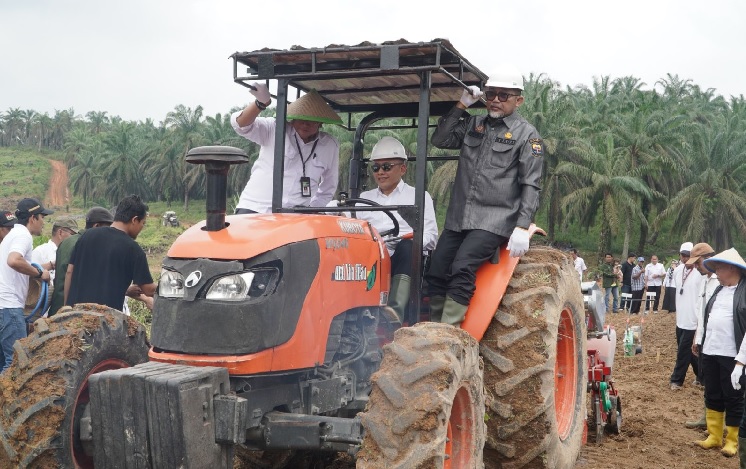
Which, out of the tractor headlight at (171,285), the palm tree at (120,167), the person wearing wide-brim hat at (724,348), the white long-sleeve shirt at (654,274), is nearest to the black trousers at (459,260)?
the tractor headlight at (171,285)

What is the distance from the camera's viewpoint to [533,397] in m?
Answer: 5.29

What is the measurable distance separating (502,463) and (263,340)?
2.01 metres

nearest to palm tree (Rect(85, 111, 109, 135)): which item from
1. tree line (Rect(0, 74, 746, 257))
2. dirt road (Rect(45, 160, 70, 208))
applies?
dirt road (Rect(45, 160, 70, 208))

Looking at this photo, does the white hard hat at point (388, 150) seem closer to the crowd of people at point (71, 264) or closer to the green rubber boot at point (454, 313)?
the green rubber boot at point (454, 313)

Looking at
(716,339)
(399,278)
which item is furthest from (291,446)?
(716,339)

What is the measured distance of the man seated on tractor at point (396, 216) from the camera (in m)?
5.49

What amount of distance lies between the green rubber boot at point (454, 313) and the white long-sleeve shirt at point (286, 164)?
1.48m

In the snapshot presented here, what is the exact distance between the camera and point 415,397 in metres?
4.10

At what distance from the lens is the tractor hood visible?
14.6 feet

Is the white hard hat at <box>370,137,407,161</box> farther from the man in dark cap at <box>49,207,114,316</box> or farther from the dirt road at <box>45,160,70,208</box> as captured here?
the dirt road at <box>45,160,70,208</box>

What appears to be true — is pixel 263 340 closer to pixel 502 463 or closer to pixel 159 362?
pixel 159 362

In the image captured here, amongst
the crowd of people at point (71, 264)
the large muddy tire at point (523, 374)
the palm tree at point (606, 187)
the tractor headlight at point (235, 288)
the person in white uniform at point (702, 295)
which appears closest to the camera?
the tractor headlight at point (235, 288)

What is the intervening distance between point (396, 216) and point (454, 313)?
51.0 inches

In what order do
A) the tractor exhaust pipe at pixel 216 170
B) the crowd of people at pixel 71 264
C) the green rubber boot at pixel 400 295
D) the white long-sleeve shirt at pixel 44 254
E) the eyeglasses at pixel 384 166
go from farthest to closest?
the white long-sleeve shirt at pixel 44 254
the crowd of people at pixel 71 264
the eyeglasses at pixel 384 166
the green rubber boot at pixel 400 295
the tractor exhaust pipe at pixel 216 170
